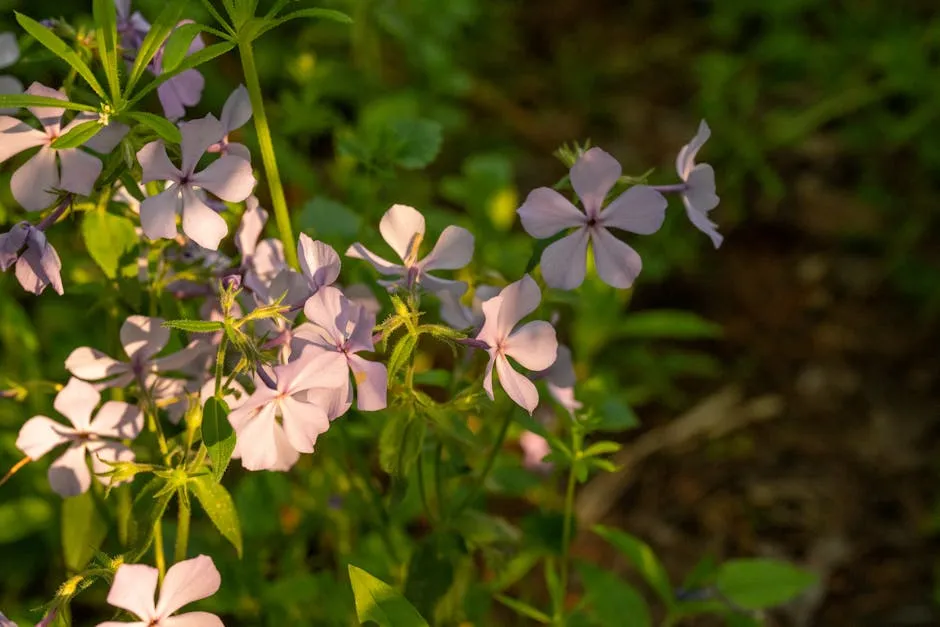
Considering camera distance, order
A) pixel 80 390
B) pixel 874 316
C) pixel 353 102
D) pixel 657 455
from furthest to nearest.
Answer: pixel 353 102 < pixel 874 316 < pixel 657 455 < pixel 80 390

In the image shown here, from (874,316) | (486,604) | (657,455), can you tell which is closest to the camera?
(486,604)

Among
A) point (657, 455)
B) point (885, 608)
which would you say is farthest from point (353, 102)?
point (885, 608)

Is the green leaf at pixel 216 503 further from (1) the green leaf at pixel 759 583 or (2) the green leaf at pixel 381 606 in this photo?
(1) the green leaf at pixel 759 583

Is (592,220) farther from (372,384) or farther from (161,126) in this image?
(161,126)

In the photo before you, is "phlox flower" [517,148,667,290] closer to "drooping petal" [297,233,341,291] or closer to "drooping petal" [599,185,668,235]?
"drooping petal" [599,185,668,235]

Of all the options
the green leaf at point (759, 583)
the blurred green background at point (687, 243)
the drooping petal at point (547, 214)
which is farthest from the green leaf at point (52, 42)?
the green leaf at point (759, 583)

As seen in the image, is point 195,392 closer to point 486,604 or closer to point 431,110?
point 486,604

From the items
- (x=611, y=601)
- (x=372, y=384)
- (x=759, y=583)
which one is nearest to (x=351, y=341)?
(x=372, y=384)
